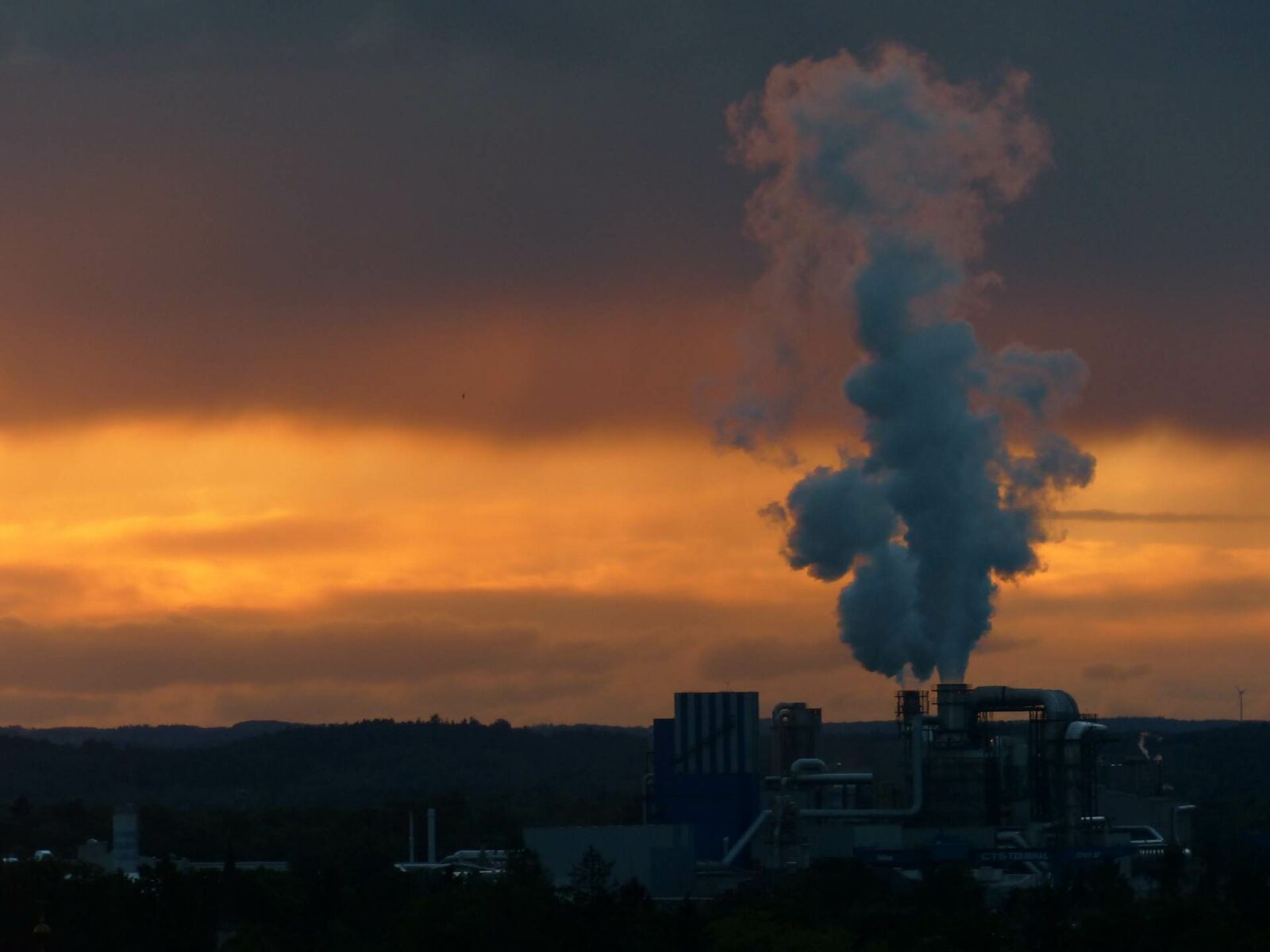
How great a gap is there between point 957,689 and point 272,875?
136 ft

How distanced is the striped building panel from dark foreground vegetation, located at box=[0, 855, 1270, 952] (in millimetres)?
15341

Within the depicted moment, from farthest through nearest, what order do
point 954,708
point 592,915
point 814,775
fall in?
point 814,775, point 954,708, point 592,915

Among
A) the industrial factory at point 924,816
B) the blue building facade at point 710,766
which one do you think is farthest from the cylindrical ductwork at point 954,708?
the blue building facade at point 710,766

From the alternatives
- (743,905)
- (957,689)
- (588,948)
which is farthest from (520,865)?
(957,689)

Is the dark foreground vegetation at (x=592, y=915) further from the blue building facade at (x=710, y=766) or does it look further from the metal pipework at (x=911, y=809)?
the blue building facade at (x=710, y=766)

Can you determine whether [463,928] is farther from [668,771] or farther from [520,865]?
[668,771]

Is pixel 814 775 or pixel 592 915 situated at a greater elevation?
pixel 814 775

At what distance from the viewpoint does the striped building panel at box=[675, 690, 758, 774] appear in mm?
159500

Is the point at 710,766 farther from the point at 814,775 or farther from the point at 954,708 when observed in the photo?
the point at 954,708

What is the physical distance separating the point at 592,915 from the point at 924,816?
55520mm

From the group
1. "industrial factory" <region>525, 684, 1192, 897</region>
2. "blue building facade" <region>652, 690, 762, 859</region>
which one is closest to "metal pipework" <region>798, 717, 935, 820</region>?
"industrial factory" <region>525, 684, 1192, 897</region>

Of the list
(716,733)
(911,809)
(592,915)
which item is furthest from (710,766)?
(592,915)

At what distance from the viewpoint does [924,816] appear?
150250mm

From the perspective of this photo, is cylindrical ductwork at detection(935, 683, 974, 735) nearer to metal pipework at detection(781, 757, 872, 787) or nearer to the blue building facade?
metal pipework at detection(781, 757, 872, 787)
